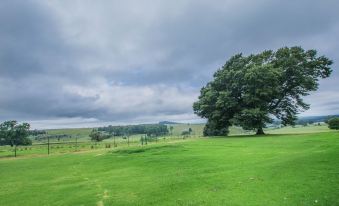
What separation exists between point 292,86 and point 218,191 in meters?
50.0

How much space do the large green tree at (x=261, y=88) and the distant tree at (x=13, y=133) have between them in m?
66.3

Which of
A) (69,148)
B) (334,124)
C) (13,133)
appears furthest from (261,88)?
(13,133)

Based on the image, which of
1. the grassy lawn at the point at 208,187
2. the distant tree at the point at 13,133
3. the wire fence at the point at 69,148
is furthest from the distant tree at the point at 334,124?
the distant tree at the point at 13,133

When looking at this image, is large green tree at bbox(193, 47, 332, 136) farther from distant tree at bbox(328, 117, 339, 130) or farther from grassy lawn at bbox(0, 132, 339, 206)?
grassy lawn at bbox(0, 132, 339, 206)

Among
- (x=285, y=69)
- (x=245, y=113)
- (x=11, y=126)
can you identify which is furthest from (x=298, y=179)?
(x=11, y=126)

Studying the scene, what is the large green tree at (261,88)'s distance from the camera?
53.2 metres

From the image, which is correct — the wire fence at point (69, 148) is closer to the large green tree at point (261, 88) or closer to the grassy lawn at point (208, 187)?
the large green tree at point (261, 88)

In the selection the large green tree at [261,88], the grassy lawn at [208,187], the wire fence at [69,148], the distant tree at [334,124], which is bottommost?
the grassy lawn at [208,187]

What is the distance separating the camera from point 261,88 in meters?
53.8

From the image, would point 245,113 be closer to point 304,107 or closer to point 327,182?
point 304,107

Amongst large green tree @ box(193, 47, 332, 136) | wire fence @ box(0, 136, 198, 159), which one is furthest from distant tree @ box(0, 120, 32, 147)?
large green tree @ box(193, 47, 332, 136)

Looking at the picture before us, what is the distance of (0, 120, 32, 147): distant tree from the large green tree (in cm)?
6629

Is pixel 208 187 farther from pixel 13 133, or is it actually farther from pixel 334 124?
pixel 13 133

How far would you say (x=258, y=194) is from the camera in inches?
431
